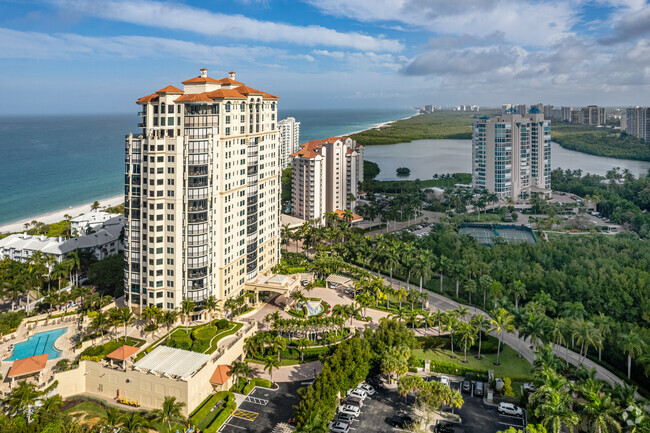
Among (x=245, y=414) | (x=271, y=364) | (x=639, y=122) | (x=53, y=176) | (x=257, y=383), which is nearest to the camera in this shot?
(x=245, y=414)

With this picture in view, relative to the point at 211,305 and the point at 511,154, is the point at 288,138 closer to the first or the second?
the point at 511,154

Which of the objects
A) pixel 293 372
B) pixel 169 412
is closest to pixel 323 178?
pixel 293 372

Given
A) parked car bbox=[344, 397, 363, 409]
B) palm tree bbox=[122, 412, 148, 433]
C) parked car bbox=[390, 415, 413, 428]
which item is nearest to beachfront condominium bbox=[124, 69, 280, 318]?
palm tree bbox=[122, 412, 148, 433]

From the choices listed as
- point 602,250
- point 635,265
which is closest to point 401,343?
point 635,265

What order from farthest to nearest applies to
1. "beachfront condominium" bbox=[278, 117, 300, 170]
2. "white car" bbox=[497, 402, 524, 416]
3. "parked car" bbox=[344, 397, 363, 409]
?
1. "beachfront condominium" bbox=[278, 117, 300, 170]
2. "parked car" bbox=[344, 397, 363, 409]
3. "white car" bbox=[497, 402, 524, 416]

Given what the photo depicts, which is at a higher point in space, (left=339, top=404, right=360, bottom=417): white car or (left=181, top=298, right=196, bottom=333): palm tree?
(left=181, top=298, right=196, bottom=333): palm tree

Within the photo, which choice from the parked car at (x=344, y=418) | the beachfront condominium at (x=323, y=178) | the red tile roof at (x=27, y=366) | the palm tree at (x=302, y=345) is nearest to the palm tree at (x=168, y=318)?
the red tile roof at (x=27, y=366)

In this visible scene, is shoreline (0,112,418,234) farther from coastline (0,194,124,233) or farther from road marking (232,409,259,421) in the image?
road marking (232,409,259,421)
